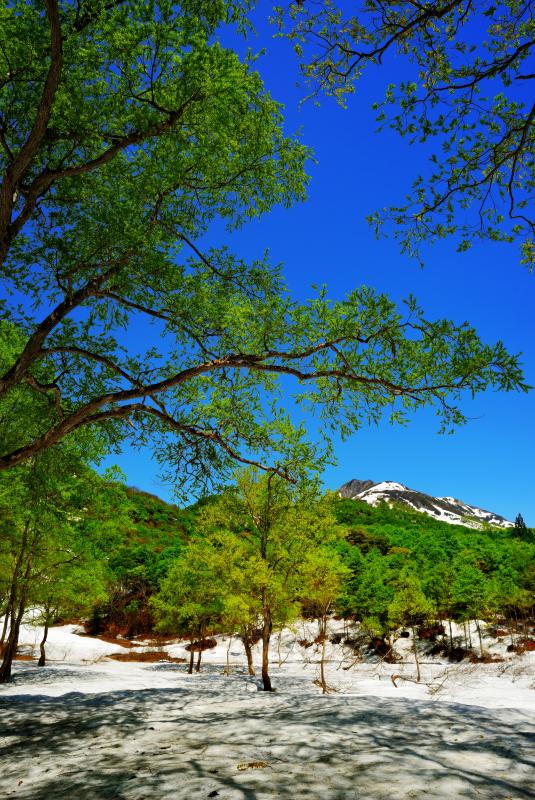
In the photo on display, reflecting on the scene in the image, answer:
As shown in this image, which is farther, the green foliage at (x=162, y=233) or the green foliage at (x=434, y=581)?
the green foliage at (x=434, y=581)

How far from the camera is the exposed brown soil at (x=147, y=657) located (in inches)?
1652

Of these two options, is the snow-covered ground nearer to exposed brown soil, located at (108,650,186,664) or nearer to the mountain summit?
exposed brown soil, located at (108,650,186,664)

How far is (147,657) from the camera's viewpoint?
43.5 metres

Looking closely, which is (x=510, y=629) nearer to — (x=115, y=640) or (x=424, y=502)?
(x=115, y=640)

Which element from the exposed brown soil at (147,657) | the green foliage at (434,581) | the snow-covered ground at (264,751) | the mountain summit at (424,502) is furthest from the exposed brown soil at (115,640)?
the mountain summit at (424,502)

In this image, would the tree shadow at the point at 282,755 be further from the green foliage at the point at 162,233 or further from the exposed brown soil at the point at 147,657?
the exposed brown soil at the point at 147,657

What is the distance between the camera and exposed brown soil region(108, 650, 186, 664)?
4196cm

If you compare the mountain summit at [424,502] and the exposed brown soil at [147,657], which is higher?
the mountain summit at [424,502]

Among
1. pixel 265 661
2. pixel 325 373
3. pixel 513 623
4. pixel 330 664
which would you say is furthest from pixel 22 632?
pixel 325 373

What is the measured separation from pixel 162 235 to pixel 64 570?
18671 mm

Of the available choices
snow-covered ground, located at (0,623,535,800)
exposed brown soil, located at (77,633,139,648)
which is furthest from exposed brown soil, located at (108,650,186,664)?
snow-covered ground, located at (0,623,535,800)

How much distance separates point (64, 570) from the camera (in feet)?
70.9

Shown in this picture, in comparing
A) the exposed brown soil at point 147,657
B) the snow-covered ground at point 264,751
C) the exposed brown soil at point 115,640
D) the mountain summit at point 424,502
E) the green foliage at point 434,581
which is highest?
the mountain summit at point 424,502

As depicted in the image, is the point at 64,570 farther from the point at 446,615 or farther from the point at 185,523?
the point at 185,523
